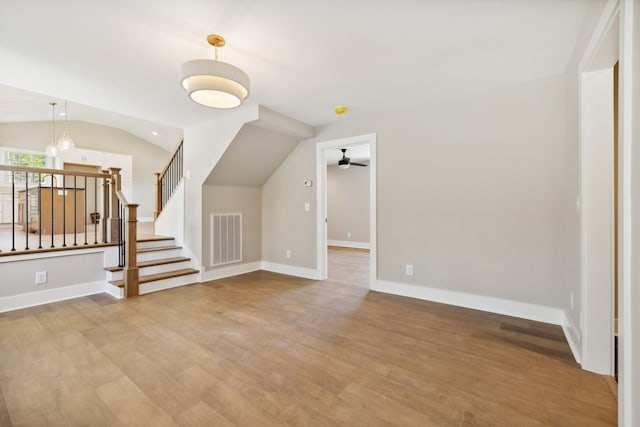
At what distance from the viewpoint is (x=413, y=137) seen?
3453mm

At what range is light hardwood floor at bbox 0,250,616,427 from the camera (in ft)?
4.96

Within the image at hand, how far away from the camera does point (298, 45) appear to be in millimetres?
2174

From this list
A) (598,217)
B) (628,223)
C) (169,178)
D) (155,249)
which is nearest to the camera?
(628,223)

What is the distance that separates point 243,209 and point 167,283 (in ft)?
5.32

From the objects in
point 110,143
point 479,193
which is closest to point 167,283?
point 479,193

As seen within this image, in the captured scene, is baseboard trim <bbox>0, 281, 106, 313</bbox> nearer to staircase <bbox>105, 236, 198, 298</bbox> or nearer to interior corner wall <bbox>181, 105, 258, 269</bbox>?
staircase <bbox>105, 236, 198, 298</bbox>

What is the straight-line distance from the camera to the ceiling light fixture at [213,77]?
5.88ft

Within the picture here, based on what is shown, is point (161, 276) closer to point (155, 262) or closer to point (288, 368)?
point (155, 262)

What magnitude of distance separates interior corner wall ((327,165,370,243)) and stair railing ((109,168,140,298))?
17.8ft

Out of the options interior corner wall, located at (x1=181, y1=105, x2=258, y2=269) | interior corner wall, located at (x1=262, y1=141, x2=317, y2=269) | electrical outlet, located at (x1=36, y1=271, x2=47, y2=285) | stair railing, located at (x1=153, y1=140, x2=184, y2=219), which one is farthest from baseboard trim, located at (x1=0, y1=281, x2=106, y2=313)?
interior corner wall, located at (x1=262, y1=141, x2=317, y2=269)

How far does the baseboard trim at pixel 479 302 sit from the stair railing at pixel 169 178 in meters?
4.17

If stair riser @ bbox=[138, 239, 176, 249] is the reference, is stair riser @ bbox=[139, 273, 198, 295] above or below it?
below

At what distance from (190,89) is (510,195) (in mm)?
3067

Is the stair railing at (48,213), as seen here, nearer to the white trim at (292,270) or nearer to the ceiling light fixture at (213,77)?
the white trim at (292,270)
